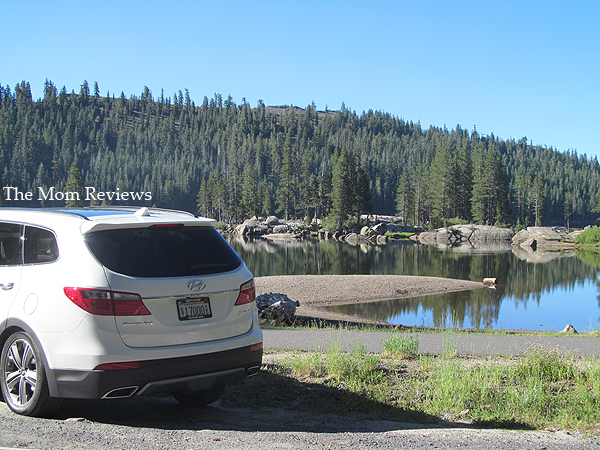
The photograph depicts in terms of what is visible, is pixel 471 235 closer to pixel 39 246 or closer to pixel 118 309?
pixel 39 246

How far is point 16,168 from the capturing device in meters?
160

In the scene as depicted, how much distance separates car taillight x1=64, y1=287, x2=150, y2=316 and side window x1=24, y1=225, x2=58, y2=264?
1.80 feet

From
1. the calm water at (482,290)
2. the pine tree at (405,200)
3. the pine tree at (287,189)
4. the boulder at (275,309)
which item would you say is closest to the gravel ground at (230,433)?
the boulder at (275,309)

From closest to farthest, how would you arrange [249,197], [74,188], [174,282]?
[174,282], [74,188], [249,197]

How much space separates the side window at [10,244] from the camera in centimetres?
503

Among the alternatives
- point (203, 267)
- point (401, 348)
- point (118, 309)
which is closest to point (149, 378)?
point (118, 309)

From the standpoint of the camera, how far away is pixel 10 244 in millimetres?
5199

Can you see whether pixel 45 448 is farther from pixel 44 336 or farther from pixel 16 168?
pixel 16 168

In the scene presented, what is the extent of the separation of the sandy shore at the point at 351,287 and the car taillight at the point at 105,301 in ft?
66.5

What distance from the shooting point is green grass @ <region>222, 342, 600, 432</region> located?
5281 mm

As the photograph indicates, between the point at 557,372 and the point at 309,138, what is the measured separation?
7731 inches

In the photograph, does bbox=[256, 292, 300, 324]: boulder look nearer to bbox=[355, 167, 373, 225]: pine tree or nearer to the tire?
the tire

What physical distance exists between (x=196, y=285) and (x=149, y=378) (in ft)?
2.82

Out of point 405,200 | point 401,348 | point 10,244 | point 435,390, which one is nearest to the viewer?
point 10,244
